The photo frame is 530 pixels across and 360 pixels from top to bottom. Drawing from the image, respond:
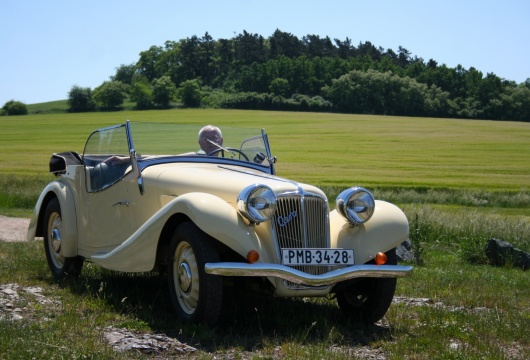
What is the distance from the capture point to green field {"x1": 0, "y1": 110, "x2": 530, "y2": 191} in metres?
32.2

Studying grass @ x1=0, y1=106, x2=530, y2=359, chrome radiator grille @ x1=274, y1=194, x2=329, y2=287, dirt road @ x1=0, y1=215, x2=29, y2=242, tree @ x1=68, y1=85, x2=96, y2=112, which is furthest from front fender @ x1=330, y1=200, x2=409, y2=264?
tree @ x1=68, y1=85, x2=96, y2=112

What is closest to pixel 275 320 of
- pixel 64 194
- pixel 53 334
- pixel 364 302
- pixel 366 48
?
pixel 364 302

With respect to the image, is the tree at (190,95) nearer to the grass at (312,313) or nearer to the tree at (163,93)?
the tree at (163,93)

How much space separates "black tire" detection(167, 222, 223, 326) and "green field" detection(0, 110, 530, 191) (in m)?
21.5

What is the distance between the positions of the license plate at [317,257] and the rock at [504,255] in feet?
23.3

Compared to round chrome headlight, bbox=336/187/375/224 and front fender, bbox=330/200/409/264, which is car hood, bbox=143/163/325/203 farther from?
front fender, bbox=330/200/409/264

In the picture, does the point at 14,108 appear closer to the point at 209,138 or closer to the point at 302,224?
the point at 209,138

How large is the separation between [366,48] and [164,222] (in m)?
120

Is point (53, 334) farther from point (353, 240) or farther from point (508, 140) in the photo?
point (508, 140)

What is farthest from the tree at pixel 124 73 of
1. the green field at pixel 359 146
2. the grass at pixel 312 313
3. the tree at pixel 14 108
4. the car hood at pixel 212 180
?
the car hood at pixel 212 180

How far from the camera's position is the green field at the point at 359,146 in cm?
3222

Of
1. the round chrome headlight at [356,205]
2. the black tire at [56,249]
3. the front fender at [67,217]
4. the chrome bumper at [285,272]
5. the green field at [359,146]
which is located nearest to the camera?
the chrome bumper at [285,272]

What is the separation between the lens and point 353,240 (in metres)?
6.51

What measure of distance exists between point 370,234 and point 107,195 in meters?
2.88
